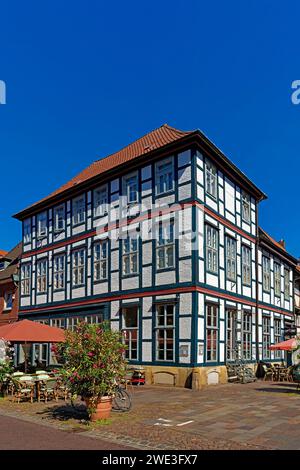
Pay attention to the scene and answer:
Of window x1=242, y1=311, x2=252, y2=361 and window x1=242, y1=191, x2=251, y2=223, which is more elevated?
window x1=242, y1=191, x2=251, y2=223

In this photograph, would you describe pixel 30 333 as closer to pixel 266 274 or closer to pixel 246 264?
pixel 246 264

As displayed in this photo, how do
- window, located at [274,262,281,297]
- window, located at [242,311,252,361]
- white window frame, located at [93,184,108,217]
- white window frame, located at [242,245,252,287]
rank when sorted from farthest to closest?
window, located at [274,262,281,297] < white window frame, located at [242,245,252,287] < white window frame, located at [93,184,108,217] < window, located at [242,311,252,361]

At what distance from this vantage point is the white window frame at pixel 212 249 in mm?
20062

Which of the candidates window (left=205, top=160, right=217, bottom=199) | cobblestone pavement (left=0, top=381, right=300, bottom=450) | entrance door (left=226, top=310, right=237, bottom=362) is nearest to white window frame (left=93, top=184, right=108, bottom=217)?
window (left=205, top=160, right=217, bottom=199)

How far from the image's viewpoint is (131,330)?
2102 centimetres

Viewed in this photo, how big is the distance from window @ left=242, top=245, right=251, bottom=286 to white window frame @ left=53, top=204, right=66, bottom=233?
31.4ft

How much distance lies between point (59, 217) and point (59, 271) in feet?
9.74

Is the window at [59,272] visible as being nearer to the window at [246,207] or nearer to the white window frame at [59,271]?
the white window frame at [59,271]

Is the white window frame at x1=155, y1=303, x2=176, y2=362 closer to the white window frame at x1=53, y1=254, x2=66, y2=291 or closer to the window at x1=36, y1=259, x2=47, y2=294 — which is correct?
the white window frame at x1=53, y1=254, x2=66, y2=291

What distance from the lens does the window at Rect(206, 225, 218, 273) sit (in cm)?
2006

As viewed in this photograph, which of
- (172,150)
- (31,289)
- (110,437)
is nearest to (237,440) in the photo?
(110,437)

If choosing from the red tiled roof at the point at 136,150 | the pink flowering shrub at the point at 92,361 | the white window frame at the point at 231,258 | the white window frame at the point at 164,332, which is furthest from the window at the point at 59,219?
the pink flowering shrub at the point at 92,361

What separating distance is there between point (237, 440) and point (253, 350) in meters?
15.8

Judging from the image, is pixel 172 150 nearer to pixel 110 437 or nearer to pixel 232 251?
A: pixel 232 251
